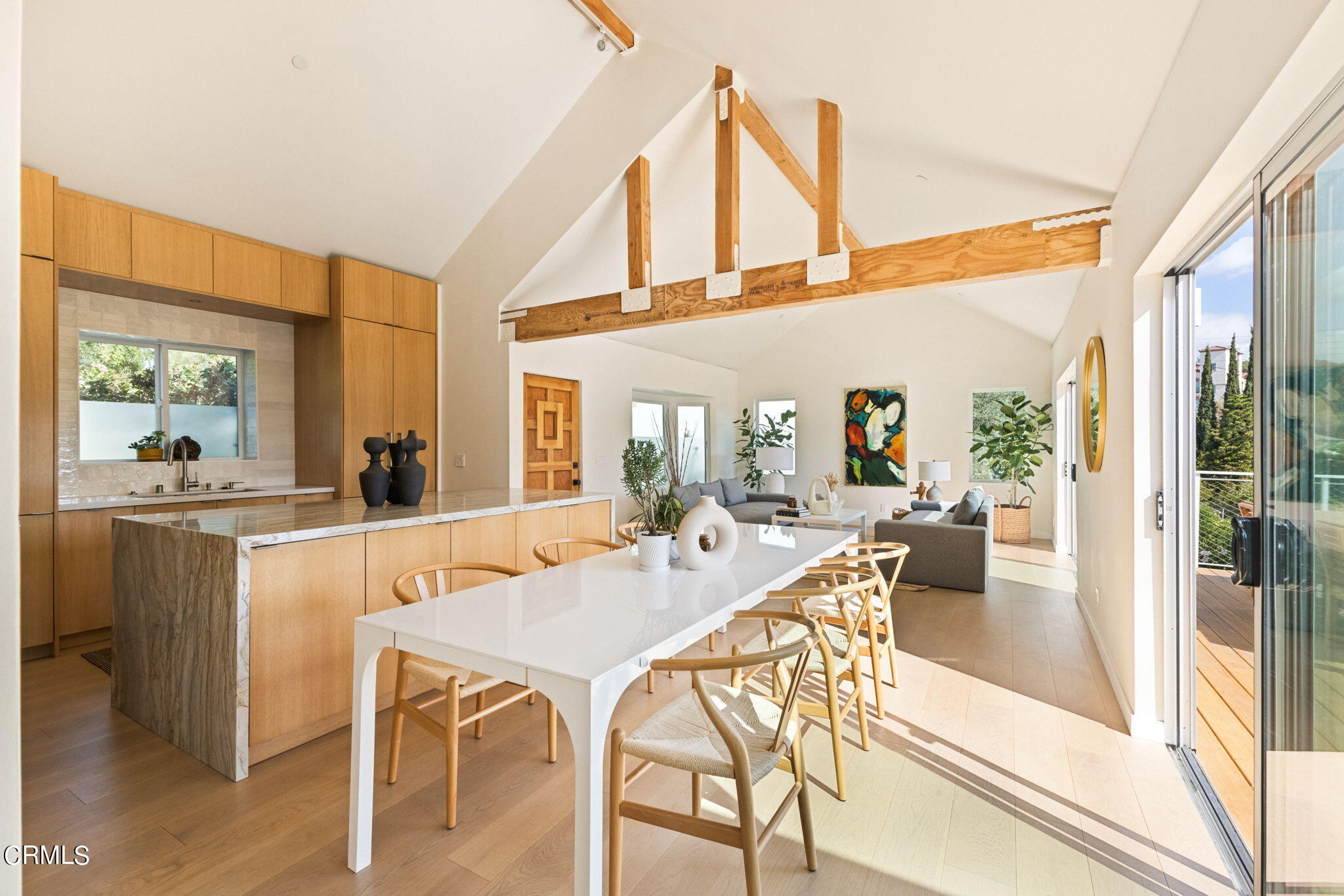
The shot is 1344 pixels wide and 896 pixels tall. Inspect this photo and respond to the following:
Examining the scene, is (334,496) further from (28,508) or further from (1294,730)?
(1294,730)

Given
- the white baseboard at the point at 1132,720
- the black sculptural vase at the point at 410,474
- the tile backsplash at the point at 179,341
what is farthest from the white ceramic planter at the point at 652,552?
the tile backsplash at the point at 179,341

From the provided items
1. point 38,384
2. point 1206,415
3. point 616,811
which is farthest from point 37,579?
point 1206,415

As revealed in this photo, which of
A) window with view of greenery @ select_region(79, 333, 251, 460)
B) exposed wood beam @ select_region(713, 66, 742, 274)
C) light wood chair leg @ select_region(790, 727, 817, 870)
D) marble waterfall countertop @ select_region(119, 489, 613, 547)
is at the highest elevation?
exposed wood beam @ select_region(713, 66, 742, 274)

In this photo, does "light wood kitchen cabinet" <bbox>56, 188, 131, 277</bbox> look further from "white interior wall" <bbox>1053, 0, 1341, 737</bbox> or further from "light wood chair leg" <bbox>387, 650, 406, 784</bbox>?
"white interior wall" <bbox>1053, 0, 1341, 737</bbox>

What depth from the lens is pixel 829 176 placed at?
143 inches

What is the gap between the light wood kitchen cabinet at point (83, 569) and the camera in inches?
138

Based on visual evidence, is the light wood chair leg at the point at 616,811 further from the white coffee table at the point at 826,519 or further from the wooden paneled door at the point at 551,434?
the white coffee table at the point at 826,519

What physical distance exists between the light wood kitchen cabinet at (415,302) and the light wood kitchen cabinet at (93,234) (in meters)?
1.74

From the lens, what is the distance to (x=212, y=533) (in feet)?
7.27

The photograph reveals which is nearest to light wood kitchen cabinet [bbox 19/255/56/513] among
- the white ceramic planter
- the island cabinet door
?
the island cabinet door

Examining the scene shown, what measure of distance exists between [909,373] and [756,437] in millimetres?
2366

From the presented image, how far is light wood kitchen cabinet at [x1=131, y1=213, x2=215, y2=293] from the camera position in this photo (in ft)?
12.5

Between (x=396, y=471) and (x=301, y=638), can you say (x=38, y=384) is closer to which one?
(x=396, y=471)

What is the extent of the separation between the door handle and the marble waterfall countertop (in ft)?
9.40
